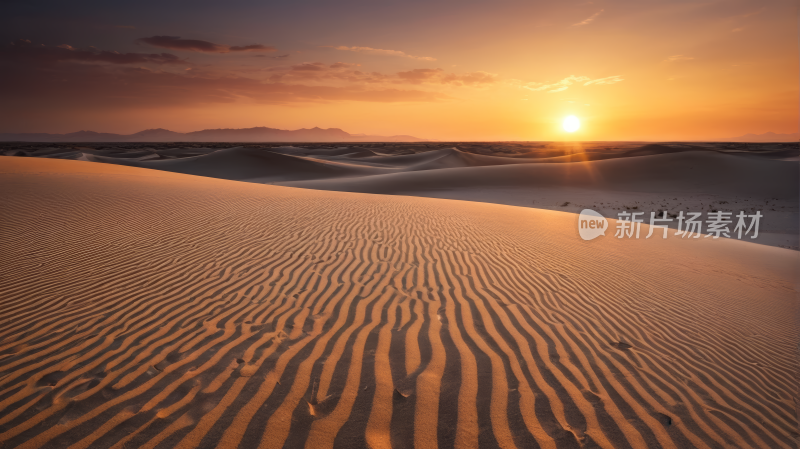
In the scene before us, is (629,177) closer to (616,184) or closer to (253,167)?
(616,184)

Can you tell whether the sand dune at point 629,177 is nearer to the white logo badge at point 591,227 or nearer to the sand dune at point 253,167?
the sand dune at point 253,167

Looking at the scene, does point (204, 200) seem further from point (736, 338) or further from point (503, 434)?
point (736, 338)

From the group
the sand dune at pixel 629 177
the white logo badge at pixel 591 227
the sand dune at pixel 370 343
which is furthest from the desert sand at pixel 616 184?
the sand dune at pixel 370 343

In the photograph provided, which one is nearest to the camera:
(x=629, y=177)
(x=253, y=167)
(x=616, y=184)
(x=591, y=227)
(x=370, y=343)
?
(x=370, y=343)

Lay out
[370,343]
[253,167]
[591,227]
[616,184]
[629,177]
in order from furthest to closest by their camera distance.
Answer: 1. [253,167]
2. [629,177]
3. [616,184]
4. [591,227]
5. [370,343]

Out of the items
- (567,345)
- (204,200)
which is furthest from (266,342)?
(204,200)

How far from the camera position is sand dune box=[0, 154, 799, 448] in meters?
3.05

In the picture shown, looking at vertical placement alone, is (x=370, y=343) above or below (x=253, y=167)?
above

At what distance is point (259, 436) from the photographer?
113 inches

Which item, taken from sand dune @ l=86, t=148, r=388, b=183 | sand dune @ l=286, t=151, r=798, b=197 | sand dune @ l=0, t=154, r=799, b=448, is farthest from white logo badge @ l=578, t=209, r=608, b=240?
sand dune @ l=86, t=148, r=388, b=183

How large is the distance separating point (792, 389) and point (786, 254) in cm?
1042

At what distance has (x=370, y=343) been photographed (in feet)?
13.9

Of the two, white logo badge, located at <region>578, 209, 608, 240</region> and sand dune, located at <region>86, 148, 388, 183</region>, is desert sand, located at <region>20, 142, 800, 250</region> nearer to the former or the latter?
sand dune, located at <region>86, 148, 388, 183</region>

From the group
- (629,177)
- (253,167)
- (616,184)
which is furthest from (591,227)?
(253,167)
